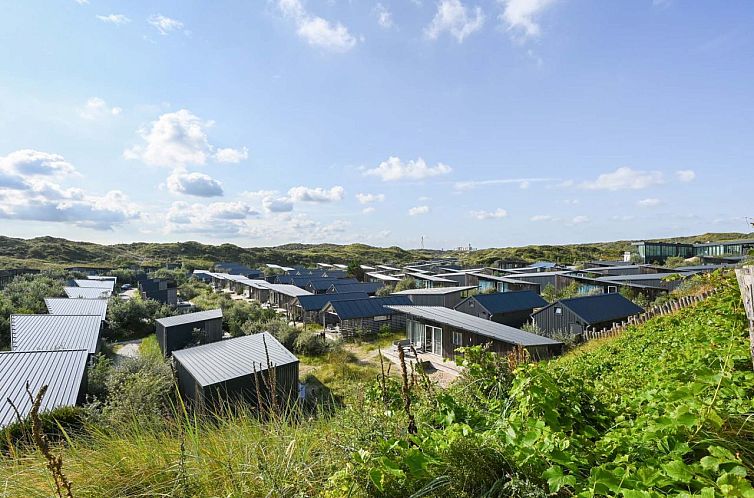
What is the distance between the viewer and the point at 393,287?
42969 mm

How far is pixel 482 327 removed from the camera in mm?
18078

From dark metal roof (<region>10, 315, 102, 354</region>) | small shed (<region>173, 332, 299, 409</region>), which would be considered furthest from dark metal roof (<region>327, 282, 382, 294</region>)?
small shed (<region>173, 332, 299, 409</region>)

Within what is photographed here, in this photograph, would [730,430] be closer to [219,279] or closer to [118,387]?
[118,387]

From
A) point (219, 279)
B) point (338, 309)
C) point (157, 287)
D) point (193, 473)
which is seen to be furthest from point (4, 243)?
point (193, 473)

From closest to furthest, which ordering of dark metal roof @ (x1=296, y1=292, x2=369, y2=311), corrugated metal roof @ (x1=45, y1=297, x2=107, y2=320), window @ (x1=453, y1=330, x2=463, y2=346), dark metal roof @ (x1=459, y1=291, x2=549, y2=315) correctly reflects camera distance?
1. window @ (x1=453, y1=330, x2=463, y2=346)
2. corrugated metal roof @ (x1=45, y1=297, x2=107, y2=320)
3. dark metal roof @ (x1=459, y1=291, x2=549, y2=315)
4. dark metal roof @ (x1=296, y1=292, x2=369, y2=311)

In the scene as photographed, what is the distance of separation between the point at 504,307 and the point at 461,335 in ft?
23.0

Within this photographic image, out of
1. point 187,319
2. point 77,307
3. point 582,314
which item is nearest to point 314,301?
point 187,319

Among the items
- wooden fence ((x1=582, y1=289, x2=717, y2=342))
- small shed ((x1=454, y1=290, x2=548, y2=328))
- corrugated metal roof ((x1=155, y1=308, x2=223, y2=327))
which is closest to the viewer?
wooden fence ((x1=582, y1=289, x2=717, y2=342))

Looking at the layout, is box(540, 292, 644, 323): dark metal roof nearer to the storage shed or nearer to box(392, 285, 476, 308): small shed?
the storage shed

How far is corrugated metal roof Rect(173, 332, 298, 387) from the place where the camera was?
12070 millimetres

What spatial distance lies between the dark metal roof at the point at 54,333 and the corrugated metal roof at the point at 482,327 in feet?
48.8

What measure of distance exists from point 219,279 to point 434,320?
44.4 m

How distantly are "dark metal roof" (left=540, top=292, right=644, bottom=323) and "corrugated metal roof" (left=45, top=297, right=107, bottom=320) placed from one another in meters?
26.2

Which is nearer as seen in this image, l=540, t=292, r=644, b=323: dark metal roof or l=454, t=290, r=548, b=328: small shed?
l=540, t=292, r=644, b=323: dark metal roof
